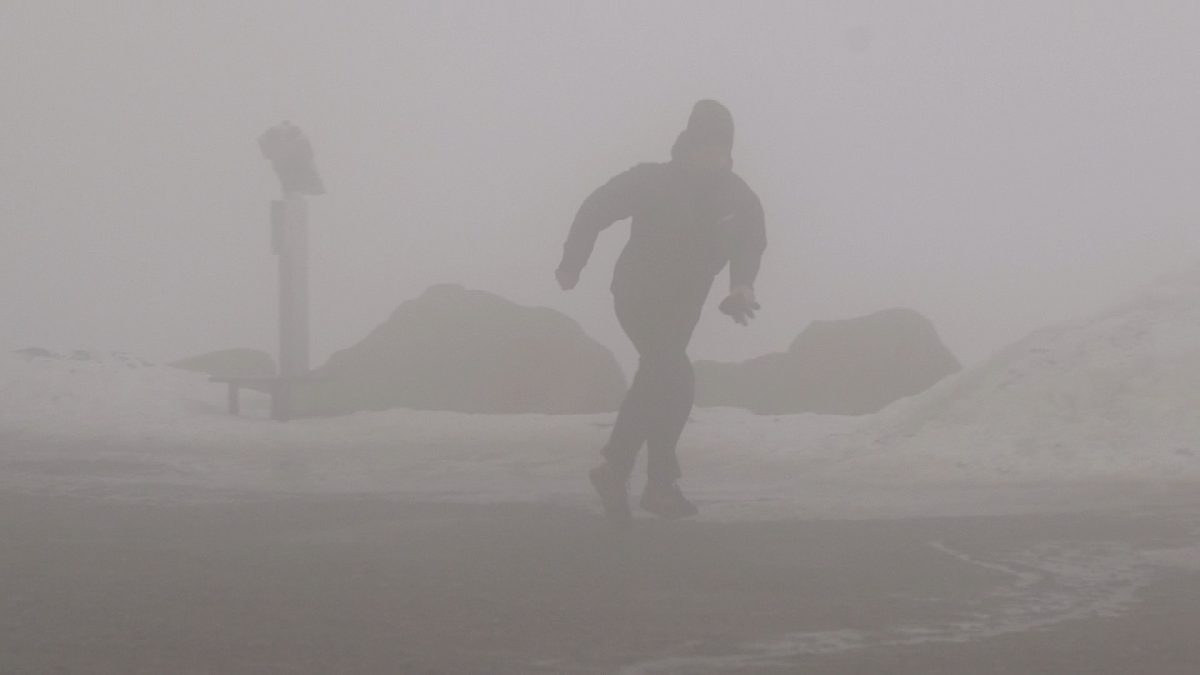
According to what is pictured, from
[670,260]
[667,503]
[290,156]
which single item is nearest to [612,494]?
[667,503]

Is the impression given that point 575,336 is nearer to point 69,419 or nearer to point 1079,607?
point 69,419

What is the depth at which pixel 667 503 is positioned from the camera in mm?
6691

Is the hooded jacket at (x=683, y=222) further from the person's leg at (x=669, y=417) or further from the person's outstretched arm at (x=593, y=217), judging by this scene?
the person's leg at (x=669, y=417)

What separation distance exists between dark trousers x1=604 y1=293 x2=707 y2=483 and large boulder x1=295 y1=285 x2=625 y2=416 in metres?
11.7

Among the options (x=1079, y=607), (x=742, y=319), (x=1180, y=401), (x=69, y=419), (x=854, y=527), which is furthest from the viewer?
(x=69, y=419)

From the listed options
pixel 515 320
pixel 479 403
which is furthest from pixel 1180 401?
pixel 515 320

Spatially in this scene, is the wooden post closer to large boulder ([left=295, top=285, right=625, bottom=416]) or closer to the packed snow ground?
the packed snow ground

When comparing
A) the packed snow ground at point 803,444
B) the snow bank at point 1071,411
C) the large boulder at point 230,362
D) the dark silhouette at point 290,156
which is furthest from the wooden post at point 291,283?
the large boulder at point 230,362

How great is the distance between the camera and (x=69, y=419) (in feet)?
42.5

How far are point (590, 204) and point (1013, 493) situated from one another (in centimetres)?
230

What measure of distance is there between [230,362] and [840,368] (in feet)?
25.8

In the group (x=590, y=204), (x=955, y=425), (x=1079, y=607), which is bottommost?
(x=1079, y=607)

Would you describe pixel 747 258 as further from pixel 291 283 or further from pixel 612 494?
pixel 291 283

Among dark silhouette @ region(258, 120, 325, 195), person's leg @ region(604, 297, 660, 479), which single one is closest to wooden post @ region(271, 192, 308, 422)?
dark silhouette @ region(258, 120, 325, 195)
